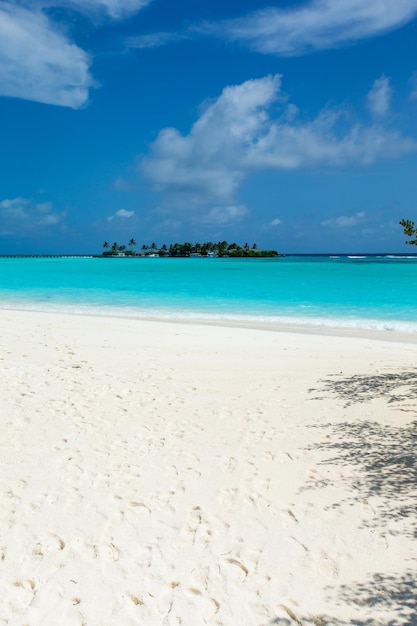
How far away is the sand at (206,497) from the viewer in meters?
3.66

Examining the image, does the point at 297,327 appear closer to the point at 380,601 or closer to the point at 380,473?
the point at 380,473

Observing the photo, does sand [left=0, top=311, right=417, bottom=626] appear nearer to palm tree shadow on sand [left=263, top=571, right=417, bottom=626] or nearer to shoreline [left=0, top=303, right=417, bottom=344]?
palm tree shadow on sand [left=263, top=571, right=417, bottom=626]

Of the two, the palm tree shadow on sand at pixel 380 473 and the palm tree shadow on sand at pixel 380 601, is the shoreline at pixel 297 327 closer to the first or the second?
the palm tree shadow on sand at pixel 380 473

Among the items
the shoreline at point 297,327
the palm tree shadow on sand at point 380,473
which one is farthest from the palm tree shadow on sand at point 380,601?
the shoreline at point 297,327

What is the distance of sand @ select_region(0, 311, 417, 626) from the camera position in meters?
3.66

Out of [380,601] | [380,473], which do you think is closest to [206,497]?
[380,601]

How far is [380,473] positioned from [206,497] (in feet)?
7.28

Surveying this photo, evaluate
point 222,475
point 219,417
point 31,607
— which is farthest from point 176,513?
point 219,417

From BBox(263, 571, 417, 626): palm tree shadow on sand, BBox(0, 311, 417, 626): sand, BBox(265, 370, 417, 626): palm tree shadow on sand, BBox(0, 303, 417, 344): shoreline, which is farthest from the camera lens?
BBox(0, 303, 417, 344): shoreline

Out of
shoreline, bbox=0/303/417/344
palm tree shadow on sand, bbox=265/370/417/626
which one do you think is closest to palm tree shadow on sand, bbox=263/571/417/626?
palm tree shadow on sand, bbox=265/370/417/626

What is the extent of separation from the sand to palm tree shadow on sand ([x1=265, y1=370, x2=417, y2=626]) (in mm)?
20

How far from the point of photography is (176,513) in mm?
4809

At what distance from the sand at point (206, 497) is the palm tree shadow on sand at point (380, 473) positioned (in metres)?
0.02

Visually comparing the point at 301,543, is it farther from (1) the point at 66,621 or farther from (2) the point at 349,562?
(1) the point at 66,621
